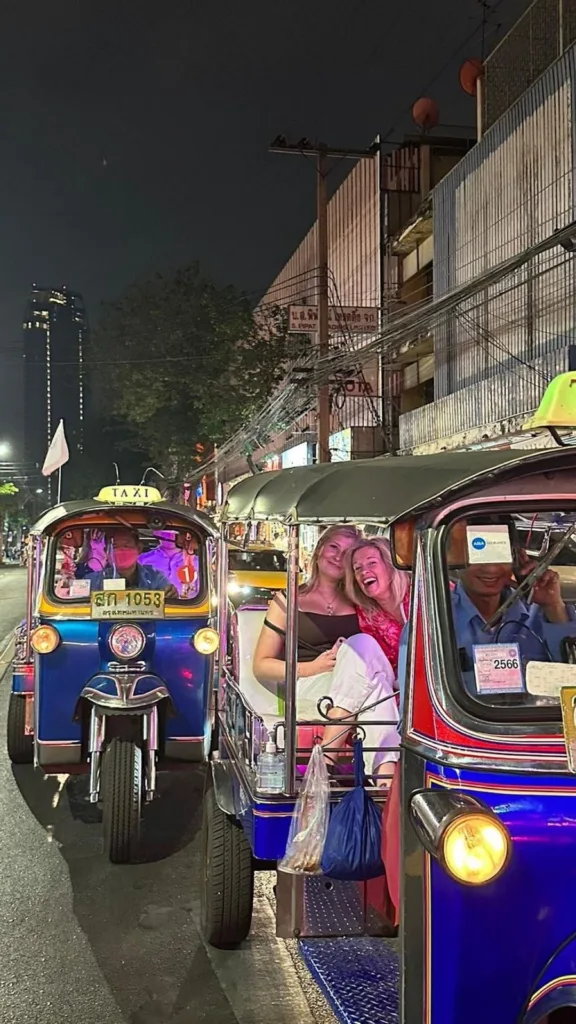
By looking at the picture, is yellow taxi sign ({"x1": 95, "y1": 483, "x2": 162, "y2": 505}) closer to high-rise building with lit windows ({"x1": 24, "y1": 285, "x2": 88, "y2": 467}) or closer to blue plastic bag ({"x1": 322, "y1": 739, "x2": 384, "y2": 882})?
blue plastic bag ({"x1": 322, "y1": 739, "x2": 384, "y2": 882})

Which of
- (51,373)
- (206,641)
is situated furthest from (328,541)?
(51,373)

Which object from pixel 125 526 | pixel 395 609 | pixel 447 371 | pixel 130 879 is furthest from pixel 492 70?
pixel 130 879

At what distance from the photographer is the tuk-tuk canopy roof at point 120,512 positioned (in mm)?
5934

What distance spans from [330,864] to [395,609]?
1770 millimetres

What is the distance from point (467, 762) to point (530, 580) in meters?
0.74

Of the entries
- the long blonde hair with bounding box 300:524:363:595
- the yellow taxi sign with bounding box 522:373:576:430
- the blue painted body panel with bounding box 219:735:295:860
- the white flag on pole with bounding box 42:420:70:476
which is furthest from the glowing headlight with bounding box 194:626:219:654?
the white flag on pole with bounding box 42:420:70:476

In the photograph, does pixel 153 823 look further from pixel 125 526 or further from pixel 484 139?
pixel 484 139

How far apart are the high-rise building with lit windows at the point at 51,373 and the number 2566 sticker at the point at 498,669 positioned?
5045 centimetres

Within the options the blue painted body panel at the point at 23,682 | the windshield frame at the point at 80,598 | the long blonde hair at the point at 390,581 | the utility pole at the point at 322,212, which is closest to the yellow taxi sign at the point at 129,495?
the windshield frame at the point at 80,598

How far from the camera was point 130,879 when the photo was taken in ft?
16.2

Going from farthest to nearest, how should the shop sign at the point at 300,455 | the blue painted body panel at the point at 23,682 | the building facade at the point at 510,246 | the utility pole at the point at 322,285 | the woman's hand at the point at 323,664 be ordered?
the shop sign at the point at 300,455, the utility pole at the point at 322,285, the building facade at the point at 510,246, the blue painted body panel at the point at 23,682, the woman's hand at the point at 323,664

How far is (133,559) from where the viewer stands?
6441 millimetres

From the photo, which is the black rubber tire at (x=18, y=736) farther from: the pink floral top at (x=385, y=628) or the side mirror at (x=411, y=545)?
the side mirror at (x=411, y=545)

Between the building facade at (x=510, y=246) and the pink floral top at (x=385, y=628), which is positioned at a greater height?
the building facade at (x=510, y=246)
